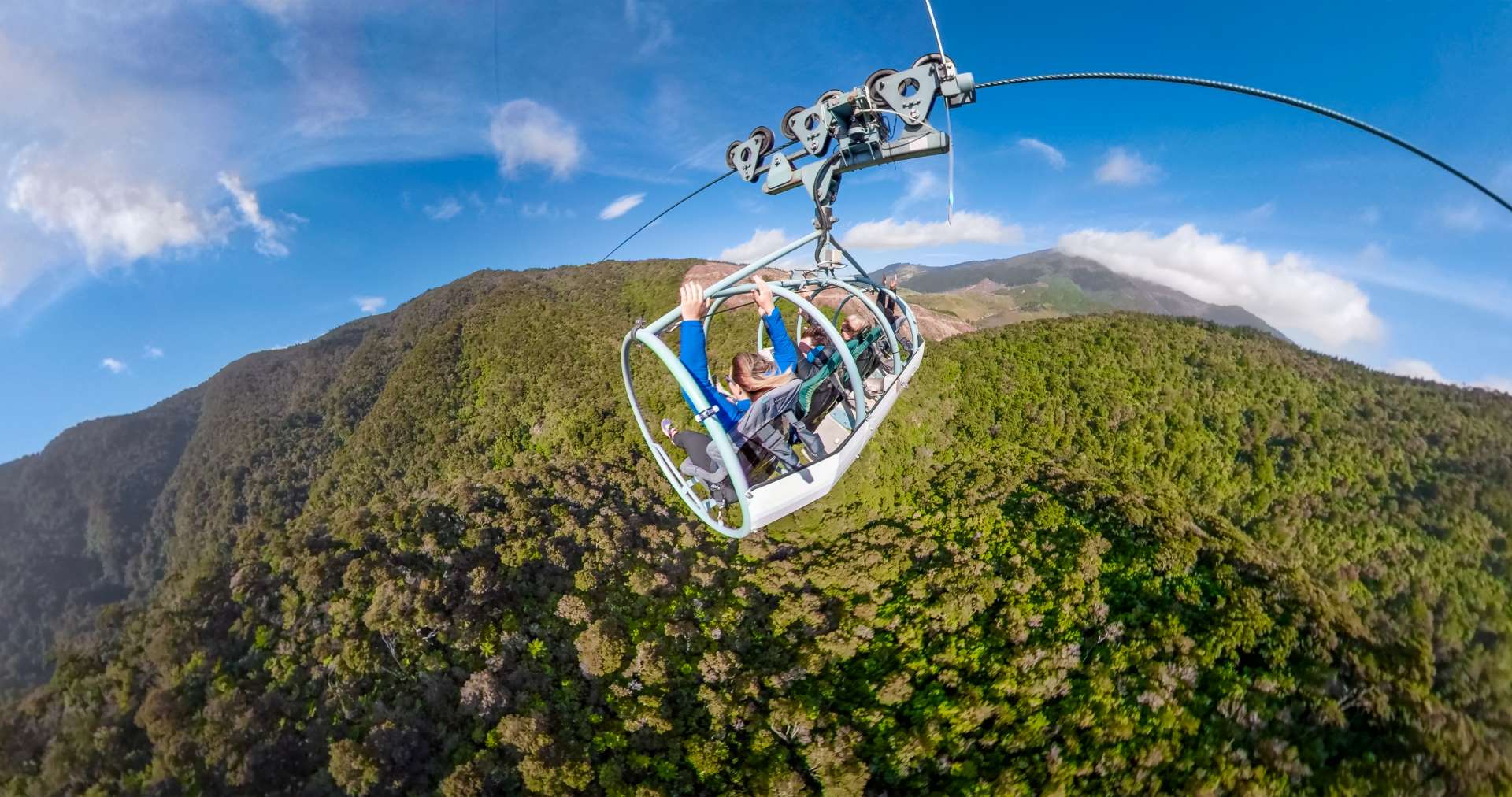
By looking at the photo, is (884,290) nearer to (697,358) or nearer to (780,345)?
(780,345)

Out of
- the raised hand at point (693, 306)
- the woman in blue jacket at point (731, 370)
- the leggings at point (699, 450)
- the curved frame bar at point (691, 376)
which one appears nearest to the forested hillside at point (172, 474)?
the leggings at point (699, 450)

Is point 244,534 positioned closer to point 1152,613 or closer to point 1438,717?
point 1152,613

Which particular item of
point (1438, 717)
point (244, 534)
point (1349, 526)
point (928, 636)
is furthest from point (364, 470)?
point (1349, 526)

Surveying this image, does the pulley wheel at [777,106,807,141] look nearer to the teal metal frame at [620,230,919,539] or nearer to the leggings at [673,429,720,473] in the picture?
the teal metal frame at [620,230,919,539]

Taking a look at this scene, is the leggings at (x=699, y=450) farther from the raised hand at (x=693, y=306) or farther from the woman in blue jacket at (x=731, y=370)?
the raised hand at (x=693, y=306)

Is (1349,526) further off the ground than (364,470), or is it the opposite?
(364,470)

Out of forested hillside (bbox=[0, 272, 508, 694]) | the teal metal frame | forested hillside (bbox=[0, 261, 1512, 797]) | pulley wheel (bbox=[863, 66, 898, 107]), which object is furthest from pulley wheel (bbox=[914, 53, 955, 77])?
forested hillside (bbox=[0, 272, 508, 694])
